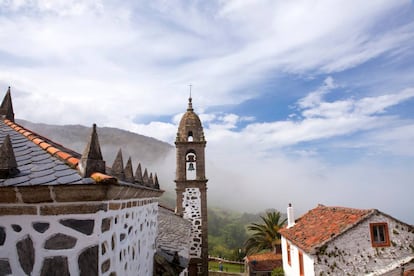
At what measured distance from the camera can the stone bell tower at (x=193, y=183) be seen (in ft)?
54.2

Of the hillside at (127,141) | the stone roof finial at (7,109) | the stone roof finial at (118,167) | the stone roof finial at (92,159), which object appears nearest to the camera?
the stone roof finial at (92,159)

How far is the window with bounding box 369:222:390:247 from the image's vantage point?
11836mm

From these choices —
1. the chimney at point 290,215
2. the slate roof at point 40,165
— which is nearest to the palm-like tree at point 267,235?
the chimney at point 290,215

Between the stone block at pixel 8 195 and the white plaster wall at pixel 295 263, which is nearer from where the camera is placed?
the stone block at pixel 8 195

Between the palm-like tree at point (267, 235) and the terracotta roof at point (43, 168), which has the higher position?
the terracotta roof at point (43, 168)

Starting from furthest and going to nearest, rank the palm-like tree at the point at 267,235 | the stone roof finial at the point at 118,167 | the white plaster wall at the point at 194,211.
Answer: the palm-like tree at the point at 267,235
the white plaster wall at the point at 194,211
the stone roof finial at the point at 118,167

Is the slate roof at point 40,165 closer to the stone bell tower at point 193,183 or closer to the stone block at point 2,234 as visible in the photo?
the stone block at point 2,234

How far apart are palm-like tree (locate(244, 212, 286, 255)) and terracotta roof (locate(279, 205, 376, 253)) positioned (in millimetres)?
7474

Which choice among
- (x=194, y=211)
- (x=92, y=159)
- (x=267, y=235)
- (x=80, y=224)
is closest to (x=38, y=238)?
(x=80, y=224)

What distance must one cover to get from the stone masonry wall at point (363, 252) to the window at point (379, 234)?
129 mm

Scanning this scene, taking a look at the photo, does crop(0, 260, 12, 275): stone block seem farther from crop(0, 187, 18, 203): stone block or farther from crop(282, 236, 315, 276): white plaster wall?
crop(282, 236, 315, 276): white plaster wall

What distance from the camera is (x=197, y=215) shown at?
16656 mm

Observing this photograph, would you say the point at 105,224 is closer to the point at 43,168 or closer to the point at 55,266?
the point at 55,266

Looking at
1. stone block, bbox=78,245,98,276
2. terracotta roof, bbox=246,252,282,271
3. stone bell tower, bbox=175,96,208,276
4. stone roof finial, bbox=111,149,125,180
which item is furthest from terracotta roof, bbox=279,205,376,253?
stone block, bbox=78,245,98,276
